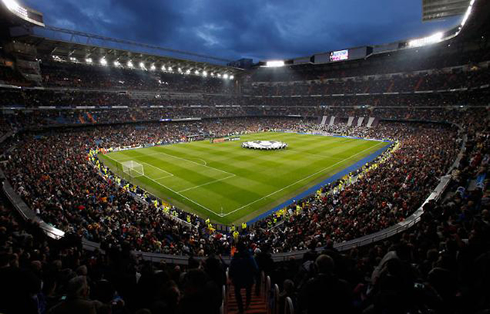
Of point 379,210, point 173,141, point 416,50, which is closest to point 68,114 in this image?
point 173,141

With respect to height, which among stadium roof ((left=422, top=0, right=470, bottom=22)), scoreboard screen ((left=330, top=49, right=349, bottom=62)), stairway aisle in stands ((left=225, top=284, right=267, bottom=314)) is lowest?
stairway aisle in stands ((left=225, top=284, right=267, bottom=314))

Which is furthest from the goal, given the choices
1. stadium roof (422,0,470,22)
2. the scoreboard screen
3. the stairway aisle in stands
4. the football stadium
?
the scoreboard screen

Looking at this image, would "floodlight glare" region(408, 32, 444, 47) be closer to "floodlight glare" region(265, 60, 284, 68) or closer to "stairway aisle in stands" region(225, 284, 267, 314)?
"floodlight glare" region(265, 60, 284, 68)

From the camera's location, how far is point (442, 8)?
28.4 m

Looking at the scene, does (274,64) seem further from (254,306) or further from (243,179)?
(254,306)

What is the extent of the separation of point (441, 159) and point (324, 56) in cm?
6918

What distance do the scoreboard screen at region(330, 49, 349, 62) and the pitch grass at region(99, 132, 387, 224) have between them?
3847 cm

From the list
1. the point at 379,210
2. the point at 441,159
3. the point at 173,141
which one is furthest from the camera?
the point at 173,141

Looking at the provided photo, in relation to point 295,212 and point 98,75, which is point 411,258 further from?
point 98,75

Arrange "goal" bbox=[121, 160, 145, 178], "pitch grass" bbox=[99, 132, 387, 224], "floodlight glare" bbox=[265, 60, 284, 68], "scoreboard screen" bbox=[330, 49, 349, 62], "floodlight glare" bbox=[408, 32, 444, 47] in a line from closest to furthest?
"pitch grass" bbox=[99, 132, 387, 224] → "goal" bbox=[121, 160, 145, 178] → "floodlight glare" bbox=[408, 32, 444, 47] → "scoreboard screen" bbox=[330, 49, 349, 62] → "floodlight glare" bbox=[265, 60, 284, 68]

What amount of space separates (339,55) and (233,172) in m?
63.8

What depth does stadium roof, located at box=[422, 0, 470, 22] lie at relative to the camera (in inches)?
1054

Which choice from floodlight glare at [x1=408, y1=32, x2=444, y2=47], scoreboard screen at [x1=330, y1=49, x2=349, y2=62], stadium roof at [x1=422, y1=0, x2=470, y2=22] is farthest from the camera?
scoreboard screen at [x1=330, y1=49, x2=349, y2=62]

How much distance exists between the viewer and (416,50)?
205 feet
